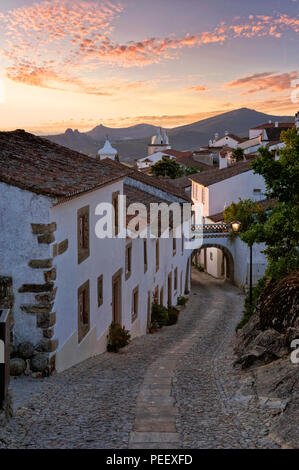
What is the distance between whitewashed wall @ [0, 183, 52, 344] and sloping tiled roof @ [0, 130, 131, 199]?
→ 30 centimetres

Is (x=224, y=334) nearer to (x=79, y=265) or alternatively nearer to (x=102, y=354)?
(x=102, y=354)

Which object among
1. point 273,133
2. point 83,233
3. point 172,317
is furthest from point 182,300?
point 273,133

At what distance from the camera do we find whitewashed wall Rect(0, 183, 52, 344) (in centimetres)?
1312

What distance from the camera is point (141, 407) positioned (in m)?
11.2

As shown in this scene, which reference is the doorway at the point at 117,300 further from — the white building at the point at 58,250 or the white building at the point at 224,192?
the white building at the point at 224,192

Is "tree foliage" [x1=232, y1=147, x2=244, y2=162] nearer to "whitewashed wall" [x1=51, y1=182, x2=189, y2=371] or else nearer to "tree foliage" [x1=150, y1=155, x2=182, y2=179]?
"tree foliage" [x1=150, y1=155, x2=182, y2=179]

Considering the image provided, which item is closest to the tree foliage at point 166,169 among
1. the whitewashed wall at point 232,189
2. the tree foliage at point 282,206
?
the whitewashed wall at point 232,189

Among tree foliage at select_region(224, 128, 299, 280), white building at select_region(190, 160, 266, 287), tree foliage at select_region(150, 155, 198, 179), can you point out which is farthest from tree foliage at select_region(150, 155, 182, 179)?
tree foliage at select_region(224, 128, 299, 280)

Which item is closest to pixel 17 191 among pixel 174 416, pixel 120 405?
pixel 120 405

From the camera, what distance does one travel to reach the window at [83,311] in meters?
16.0

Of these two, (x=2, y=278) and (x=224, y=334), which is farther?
(x=224, y=334)

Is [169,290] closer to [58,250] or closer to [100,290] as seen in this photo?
[100,290]
